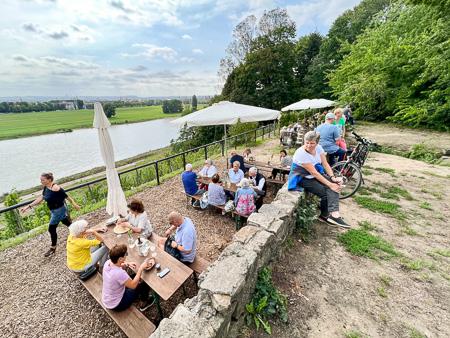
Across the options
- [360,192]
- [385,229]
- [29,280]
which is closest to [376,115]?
[360,192]

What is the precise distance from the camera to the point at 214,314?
1648mm

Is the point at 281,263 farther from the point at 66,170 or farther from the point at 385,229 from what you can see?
the point at 66,170

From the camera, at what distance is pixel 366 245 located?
10.1 ft

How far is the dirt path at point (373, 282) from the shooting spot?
1.98 metres

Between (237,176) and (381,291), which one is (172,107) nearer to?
(237,176)

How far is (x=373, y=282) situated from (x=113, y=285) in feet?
11.6

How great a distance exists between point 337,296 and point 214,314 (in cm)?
174

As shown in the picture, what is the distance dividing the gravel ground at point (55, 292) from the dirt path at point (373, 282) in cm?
176

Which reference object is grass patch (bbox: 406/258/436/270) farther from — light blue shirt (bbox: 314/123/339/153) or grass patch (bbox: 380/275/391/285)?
light blue shirt (bbox: 314/123/339/153)

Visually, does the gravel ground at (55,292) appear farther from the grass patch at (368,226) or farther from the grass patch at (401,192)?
the grass patch at (401,192)

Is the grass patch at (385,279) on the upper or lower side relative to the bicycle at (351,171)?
lower

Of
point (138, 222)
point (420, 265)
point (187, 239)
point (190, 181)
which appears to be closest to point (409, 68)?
point (420, 265)

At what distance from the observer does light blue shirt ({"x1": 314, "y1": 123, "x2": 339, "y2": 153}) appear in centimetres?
467

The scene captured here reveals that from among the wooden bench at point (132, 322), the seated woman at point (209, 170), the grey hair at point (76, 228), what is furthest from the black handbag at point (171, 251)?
the seated woman at point (209, 170)
